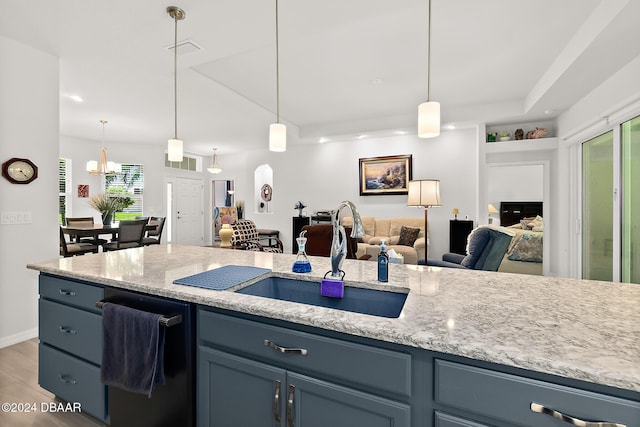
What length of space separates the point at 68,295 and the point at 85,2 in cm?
198

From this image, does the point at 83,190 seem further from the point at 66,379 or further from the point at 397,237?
the point at 397,237

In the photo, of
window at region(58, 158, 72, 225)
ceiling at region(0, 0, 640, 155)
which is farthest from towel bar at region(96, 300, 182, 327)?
window at region(58, 158, 72, 225)

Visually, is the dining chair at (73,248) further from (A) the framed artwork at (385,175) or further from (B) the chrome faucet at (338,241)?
(A) the framed artwork at (385,175)

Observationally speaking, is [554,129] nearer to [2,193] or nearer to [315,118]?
[315,118]

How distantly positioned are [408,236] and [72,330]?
483cm

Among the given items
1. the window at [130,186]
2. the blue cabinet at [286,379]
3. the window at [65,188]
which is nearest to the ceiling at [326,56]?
the window at [65,188]

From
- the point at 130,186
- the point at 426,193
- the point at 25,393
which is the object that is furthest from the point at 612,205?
the point at 130,186

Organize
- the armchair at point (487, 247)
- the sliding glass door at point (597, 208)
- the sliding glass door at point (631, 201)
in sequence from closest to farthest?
the armchair at point (487, 247) < the sliding glass door at point (631, 201) < the sliding glass door at point (597, 208)

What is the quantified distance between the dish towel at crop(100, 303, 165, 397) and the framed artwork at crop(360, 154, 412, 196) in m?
5.36

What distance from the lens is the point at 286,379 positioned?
3.42 ft

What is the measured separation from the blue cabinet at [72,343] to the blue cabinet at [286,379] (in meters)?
0.73

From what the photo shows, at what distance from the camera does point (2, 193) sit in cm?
256

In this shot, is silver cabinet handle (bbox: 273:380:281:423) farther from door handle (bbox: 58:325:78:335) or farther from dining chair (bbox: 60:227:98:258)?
dining chair (bbox: 60:227:98:258)

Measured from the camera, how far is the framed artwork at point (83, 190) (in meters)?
6.40
